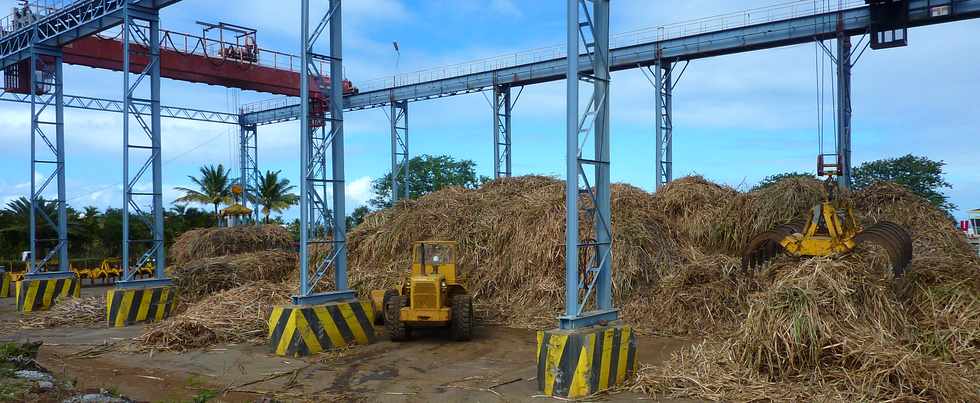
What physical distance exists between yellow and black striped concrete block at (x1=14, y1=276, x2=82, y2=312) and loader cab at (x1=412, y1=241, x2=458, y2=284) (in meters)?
12.2

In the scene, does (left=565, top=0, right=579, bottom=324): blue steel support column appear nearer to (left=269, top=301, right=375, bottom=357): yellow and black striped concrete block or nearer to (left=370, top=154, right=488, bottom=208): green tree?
(left=269, top=301, right=375, bottom=357): yellow and black striped concrete block

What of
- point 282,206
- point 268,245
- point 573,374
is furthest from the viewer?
point 282,206

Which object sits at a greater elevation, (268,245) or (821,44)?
(821,44)

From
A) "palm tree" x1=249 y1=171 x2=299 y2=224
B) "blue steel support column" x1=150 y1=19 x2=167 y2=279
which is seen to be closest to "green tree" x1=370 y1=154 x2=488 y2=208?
"palm tree" x1=249 y1=171 x2=299 y2=224

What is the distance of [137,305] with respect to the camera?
16875 mm

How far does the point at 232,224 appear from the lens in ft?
91.9

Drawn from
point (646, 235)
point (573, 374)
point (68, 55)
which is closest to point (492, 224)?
point (646, 235)

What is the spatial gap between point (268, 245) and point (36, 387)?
52.4 feet

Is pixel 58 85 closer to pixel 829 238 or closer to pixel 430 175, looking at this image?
pixel 829 238

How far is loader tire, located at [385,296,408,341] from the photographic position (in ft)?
44.3

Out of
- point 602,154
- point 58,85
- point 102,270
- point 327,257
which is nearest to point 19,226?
point 102,270

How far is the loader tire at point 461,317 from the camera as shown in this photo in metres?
13.4

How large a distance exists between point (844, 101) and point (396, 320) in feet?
52.6

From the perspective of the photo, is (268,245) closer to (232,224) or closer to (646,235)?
(232,224)
